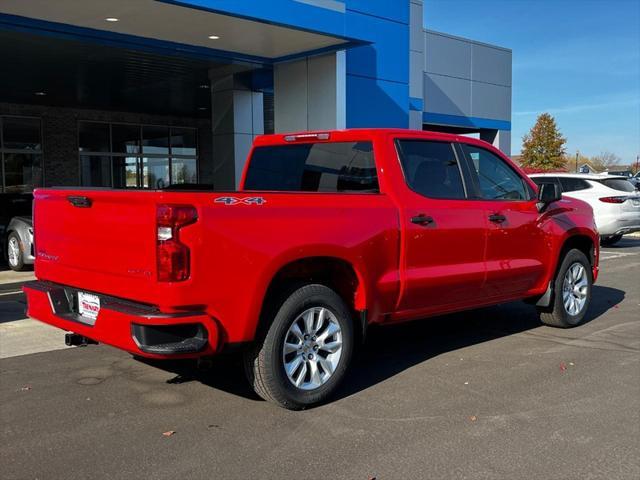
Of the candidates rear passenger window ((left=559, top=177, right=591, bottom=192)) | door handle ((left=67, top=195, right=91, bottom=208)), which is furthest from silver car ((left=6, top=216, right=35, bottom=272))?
rear passenger window ((left=559, top=177, right=591, bottom=192))

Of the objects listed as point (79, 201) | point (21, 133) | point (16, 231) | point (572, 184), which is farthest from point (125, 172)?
point (79, 201)

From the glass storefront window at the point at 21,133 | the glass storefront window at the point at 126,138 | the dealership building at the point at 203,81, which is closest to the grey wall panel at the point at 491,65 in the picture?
the dealership building at the point at 203,81

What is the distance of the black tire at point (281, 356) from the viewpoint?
429 centimetres

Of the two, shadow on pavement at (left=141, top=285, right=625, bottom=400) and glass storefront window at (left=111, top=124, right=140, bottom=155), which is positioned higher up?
glass storefront window at (left=111, top=124, right=140, bottom=155)

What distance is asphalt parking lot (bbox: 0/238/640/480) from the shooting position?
11.9 feet

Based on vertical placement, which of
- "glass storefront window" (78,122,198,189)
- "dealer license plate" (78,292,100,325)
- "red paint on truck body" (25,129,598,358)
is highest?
"glass storefront window" (78,122,198,189)

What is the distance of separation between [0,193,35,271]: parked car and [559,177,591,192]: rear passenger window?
12.1m

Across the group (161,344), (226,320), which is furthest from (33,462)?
(226,320)

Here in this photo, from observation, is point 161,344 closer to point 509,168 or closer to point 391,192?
point 391,192

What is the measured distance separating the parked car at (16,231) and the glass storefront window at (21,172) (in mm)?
8929

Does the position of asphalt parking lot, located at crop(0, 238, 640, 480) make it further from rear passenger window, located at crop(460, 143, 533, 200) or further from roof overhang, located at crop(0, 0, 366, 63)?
roof overhang, located at crop(0, 0, 366, 63)

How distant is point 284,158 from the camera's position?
5.92m

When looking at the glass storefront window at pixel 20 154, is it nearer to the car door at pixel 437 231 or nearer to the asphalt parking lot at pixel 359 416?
the asphalt parking lot at pixel 359 416

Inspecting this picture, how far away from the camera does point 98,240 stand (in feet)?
13.9
